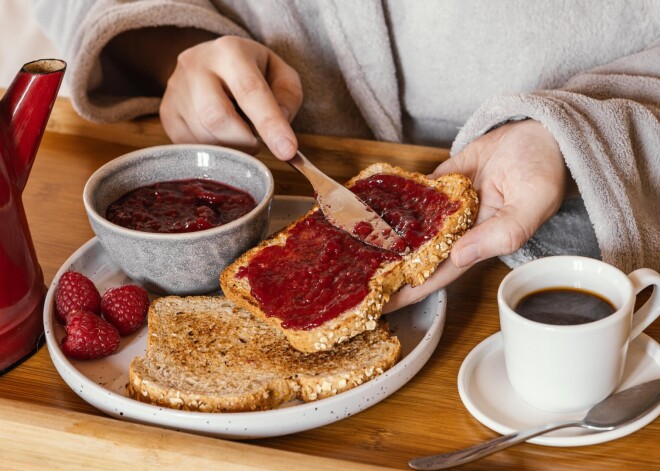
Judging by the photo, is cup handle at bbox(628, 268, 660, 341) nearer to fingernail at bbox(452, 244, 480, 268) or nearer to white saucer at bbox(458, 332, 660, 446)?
white saucer at bbox(458, 332, 660, 446)

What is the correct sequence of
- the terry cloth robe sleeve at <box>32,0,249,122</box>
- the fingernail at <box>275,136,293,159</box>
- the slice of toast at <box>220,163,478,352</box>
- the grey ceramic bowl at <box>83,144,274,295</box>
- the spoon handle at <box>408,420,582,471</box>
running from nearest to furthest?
the spoon handle at <box>408,420,582,471</box> < the slice of toast at <box>220,163,478,352</box> < the grey ceramic bowl at <box>83,144,274,295</box> < the fingernail at <box>275,136,293,159</box> < the terry cloth robe sleeve at <box>32,0,249,122</box>

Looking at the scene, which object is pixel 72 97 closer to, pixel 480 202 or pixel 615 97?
pixel 480 202

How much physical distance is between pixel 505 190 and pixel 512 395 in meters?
0.30

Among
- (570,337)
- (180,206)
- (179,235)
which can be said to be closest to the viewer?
(570,337)

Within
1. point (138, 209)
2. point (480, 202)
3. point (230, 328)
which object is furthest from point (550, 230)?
point (138, 209)

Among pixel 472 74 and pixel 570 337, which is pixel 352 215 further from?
pixel 472 74

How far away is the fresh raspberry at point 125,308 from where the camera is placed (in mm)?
1041

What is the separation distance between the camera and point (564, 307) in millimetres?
866

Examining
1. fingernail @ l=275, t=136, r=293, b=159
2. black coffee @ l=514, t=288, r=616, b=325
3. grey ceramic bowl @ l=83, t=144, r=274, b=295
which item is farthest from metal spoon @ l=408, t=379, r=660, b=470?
fingernail @ l=275, t=136, r=293, b=159

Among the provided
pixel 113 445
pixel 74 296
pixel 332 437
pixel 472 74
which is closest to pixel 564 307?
pixel 332 437

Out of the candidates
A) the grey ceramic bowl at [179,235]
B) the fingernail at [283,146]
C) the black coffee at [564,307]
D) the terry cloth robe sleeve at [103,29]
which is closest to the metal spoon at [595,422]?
the black coffee at [564,307]

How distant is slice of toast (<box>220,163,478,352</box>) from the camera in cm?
95

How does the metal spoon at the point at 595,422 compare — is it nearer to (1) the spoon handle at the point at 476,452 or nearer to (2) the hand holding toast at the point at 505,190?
(1) the spoon handle at the point at 476,452

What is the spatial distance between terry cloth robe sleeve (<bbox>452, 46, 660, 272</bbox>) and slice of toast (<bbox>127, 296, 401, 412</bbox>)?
356mm
